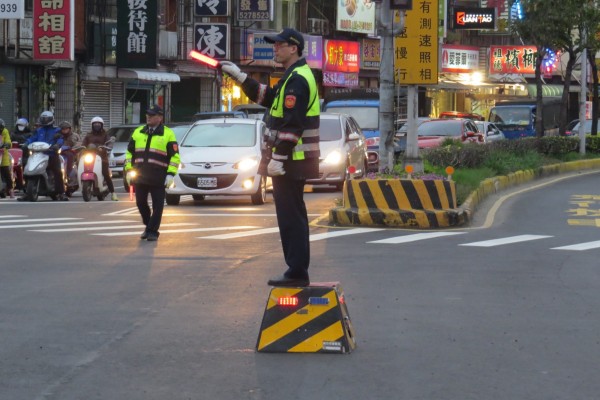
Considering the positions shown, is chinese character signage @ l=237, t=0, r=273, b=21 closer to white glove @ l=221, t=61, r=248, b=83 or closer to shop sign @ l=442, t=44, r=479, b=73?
shop sign @ l=442, t=44, r=479, b=73

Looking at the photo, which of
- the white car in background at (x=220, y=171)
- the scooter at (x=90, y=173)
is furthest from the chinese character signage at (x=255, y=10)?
the white car in background at (x=220, y=171)

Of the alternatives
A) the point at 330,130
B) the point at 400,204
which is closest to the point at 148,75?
the point at 330,130

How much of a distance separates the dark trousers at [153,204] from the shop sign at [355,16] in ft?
146

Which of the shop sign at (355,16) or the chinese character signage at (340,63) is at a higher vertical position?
the shop sign at (355,16)

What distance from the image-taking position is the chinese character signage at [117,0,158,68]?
148 feet

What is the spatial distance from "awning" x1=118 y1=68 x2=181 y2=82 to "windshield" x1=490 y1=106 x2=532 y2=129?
41.1 ft

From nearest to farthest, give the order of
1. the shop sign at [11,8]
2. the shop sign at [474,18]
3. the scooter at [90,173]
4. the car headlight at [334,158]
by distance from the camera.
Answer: the scooter at [90,173]
the car headlight at [334,158]
the shop sign at [11,8]
the shop sign at [474,18]

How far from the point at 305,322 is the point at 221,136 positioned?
17.1 metres

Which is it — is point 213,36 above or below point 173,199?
above

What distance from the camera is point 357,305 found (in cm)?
1103

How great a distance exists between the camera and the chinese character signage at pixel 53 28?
38.7 meters

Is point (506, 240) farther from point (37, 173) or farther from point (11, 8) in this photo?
point (11, 8)

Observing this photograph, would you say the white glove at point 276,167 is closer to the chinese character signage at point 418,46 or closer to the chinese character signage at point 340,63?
the chinese character signage at point 418,46

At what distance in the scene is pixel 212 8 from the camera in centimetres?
5050
